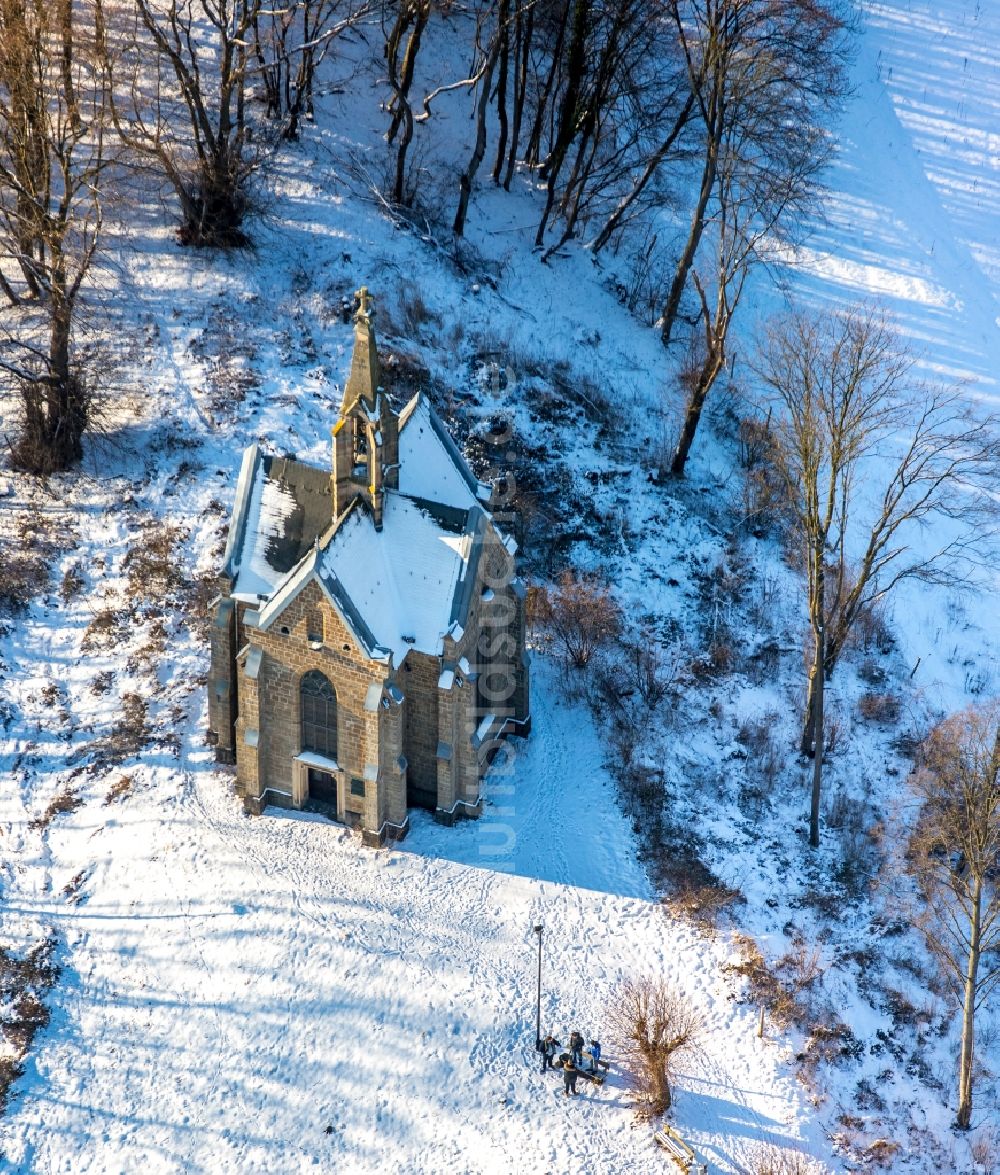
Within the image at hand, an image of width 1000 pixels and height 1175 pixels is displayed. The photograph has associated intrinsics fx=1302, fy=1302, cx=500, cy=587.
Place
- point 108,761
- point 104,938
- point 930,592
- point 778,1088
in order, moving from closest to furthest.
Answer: point 778,1088 < point 104,938 < point 108,761 < point 930,592

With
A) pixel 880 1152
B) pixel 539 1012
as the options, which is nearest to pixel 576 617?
pixel 539 1012

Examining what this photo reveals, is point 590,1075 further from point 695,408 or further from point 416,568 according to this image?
point 695,408

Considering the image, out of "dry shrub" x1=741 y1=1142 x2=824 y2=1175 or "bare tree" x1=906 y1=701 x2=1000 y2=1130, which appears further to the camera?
"dry shrub" x1=741 y1=1142 x2=824 y2=1175

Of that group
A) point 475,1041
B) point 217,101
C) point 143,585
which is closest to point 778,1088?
point 475,1041

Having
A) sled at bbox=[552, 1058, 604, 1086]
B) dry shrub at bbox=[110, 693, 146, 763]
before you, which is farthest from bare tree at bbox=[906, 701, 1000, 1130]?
dry shrub at bbox=[110, 693, 146, 763]

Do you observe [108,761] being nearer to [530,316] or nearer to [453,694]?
[453,694]

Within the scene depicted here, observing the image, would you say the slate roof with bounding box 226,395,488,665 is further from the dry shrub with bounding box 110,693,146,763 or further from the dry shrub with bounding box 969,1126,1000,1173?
the dry shrub with bounding box 969,1126,1000,1173

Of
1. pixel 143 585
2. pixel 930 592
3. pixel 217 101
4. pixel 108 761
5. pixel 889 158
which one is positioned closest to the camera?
pixel 108 761
